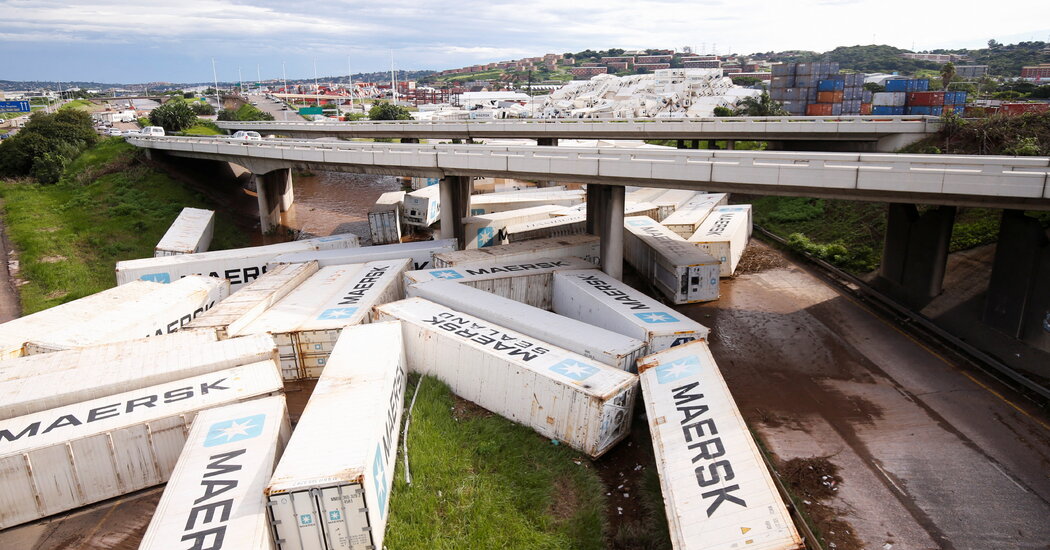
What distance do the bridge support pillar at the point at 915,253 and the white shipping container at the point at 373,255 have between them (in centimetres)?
2377

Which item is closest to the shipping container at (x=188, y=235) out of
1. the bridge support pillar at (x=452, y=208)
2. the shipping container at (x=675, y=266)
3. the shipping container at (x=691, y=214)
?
the bridge support pillar at (x=452, y=208)

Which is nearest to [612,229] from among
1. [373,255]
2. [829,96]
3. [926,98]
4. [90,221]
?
[373,255]

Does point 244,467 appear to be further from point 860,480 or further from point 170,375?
point 860,480

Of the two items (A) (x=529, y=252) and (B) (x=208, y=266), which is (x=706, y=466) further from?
A: (B) (x=208, y=266)

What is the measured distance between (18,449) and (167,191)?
47082 millimetres

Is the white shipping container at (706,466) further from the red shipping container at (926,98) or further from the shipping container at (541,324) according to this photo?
the red shipping container at (926,98)

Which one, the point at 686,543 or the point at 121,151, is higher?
the point at 121,151

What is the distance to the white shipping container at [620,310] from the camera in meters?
21.5

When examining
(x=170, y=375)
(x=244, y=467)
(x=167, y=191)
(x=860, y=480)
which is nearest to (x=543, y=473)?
→ (x=244, y=467)

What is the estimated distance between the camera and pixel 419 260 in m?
33.2

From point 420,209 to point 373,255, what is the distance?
50.4 feet

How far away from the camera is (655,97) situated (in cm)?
15725

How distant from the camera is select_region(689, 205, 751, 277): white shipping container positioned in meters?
34.4

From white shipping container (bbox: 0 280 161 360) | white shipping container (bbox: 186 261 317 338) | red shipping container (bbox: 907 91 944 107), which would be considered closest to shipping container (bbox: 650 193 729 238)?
white shipping container (bbox: 186 261 317 338)
